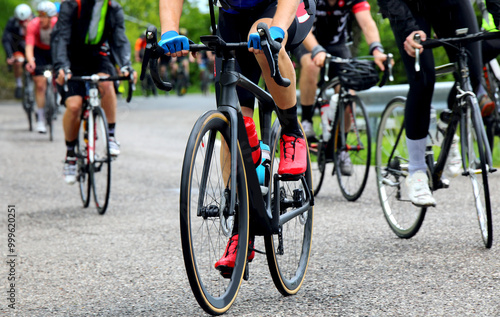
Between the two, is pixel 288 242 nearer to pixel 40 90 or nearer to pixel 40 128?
pixel 40 90

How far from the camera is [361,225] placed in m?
5.61

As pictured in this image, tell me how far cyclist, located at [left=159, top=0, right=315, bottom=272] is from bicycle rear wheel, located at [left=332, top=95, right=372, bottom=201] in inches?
111

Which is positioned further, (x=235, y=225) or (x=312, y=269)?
(x=312, y=269)

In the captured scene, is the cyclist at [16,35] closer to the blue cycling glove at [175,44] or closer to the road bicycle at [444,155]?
the road bicycle at [444,155]

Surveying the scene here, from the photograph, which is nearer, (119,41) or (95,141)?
(95,141)

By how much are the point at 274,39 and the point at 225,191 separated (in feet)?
2.36

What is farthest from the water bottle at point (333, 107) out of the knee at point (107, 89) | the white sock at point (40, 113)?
the white sock at point (40, 113)

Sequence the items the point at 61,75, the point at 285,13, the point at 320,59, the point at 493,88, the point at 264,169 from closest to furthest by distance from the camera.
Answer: the point at 285,13 → the point at 264,169 → the point at 320,59 → the point at 61,75 → the point at 493,88

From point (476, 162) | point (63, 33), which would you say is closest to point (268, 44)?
point (476, 162)

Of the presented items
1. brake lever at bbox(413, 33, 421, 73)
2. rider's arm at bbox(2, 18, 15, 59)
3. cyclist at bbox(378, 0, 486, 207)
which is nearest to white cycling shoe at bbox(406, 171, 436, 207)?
cyclist at bbox(378, 0, 486, 207)

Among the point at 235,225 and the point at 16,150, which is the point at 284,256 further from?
the point at 16,150

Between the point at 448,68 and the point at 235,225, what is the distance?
6.98ft

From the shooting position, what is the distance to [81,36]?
699 centimetres

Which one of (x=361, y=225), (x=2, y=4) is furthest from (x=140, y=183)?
→ (x=2, y=4)
